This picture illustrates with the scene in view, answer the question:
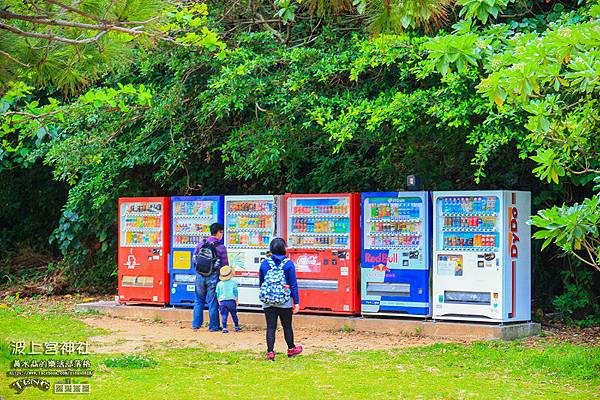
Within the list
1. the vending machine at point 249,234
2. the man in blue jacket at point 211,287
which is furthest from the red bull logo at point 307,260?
the man in blue jacket at point 211,287

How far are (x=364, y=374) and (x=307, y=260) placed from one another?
13.7 ft

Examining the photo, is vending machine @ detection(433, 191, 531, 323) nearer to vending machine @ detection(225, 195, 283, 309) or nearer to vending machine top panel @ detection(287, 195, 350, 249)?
vending machine top panel @ detection(287, 195, 350, 249)

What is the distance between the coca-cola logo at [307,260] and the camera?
13.7 metres

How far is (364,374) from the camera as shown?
31.9 feet

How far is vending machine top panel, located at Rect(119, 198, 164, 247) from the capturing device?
1512 cm

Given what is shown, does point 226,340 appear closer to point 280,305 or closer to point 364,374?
point 280,305

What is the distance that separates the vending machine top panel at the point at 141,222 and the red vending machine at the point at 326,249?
2.56 meters

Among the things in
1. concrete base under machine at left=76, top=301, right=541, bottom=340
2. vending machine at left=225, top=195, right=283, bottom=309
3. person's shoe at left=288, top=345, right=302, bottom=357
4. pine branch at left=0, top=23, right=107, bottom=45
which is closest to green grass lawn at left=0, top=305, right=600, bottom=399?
person's shoe at left=288, top=345, right=302, bottom=357

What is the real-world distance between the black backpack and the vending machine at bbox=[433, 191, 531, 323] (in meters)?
3.32

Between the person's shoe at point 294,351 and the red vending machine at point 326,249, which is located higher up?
the red vending machine at point 326,249

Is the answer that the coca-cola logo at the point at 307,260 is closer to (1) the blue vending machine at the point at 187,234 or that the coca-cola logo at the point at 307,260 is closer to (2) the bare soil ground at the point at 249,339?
(2) the bare soil ground at the point at 249,339

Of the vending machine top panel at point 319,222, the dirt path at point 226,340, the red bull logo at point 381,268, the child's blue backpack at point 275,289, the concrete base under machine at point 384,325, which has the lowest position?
the dirt path at point 226,340

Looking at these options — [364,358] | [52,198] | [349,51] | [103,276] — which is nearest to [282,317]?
[364,358]

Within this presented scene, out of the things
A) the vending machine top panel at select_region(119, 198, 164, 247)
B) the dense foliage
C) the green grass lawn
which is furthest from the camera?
the vending machine top panel at select_region(119, 198, 164, 247)
